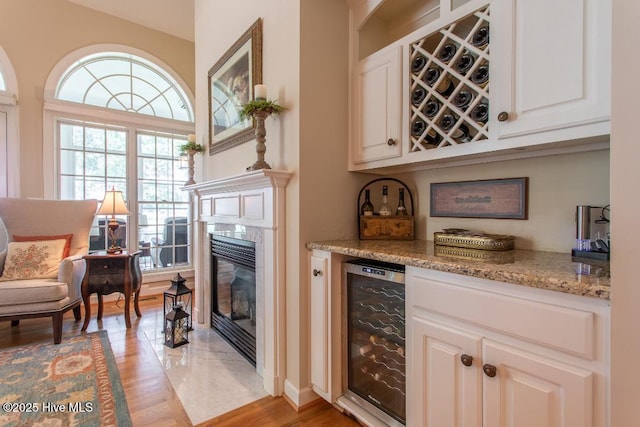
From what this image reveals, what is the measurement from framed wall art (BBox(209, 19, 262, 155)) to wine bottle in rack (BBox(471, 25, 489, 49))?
53.1 inches

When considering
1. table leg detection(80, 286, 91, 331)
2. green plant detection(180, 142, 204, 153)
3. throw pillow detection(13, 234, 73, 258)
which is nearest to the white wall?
green plant detection(180, 142, 204, 153)

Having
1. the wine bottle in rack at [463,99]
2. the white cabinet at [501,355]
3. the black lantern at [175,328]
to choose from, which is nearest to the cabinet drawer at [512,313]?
the white cabinet at [501,355]

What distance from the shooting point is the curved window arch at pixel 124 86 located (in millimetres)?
3619

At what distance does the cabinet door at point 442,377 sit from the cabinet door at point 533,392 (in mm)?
48

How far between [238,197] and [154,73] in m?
3.05

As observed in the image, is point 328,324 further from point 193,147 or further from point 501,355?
point 193,147

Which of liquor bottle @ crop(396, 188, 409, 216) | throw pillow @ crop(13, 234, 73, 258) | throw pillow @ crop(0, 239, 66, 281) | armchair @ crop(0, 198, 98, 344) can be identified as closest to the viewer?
liquor bottle @ crop(396, 188, 409, 216)

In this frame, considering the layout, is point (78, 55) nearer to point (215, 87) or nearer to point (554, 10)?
point (215, 87)

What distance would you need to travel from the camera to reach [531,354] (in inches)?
38.1

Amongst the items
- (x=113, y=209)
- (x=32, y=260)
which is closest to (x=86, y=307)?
Result: (x=32, y=260)

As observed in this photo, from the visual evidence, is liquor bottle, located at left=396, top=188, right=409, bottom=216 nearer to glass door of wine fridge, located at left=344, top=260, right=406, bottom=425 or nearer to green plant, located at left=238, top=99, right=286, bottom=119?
glass door of wine fridge, located at left=344, top=260, right=406, bottom=425

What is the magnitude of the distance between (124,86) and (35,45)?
33.5 inches

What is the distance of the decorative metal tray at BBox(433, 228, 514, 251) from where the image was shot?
1.39 m

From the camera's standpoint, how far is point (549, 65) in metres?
1.16
